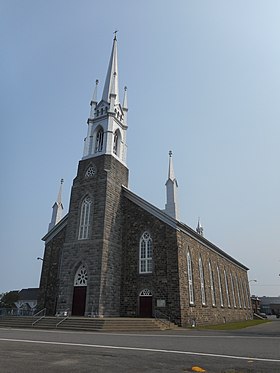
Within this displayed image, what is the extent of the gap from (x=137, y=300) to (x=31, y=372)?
832 inches

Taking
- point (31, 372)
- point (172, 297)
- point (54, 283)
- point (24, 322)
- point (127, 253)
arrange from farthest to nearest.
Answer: point (54, 283) < point (127, 253) < point (172, 297) < point (24, 322) < point (31, 372)

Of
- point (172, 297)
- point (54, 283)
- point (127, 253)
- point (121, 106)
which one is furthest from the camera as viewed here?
point (121, 106)

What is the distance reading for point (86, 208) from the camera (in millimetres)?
28703

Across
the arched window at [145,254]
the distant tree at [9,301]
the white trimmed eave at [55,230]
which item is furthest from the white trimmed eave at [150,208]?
the distant tree at [9,301]

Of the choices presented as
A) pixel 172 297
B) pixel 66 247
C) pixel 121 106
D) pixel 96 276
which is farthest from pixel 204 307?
pixel 121 106

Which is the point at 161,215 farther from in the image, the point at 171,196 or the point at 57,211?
the point at 57,211

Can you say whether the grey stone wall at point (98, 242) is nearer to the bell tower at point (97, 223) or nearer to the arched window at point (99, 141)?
the bell tower at point (97, 223)

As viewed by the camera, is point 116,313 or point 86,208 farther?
point 86,208

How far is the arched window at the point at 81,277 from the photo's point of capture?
25.9 metres

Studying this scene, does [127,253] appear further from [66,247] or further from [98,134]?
[98,134]

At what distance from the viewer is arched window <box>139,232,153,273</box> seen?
2658cm

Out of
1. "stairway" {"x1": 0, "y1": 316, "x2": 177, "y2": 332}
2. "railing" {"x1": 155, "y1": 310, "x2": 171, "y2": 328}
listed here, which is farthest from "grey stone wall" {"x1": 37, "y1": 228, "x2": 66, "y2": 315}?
"railing" {"x1": 155, "y1": 310, "x2": 171, "y2": 328}

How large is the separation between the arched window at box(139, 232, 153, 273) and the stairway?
17.0 feet

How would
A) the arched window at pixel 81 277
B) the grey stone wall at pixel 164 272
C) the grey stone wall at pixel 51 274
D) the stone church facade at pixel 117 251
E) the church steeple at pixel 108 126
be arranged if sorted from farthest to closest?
1. the church steeple at pixel 108 126
2. the grey stone wall at pixel 51 274
3. the arched window at pixel 81 277
4. the stone church facade at pixel 117 251
5. the grey stone wall at pixel 164 272
